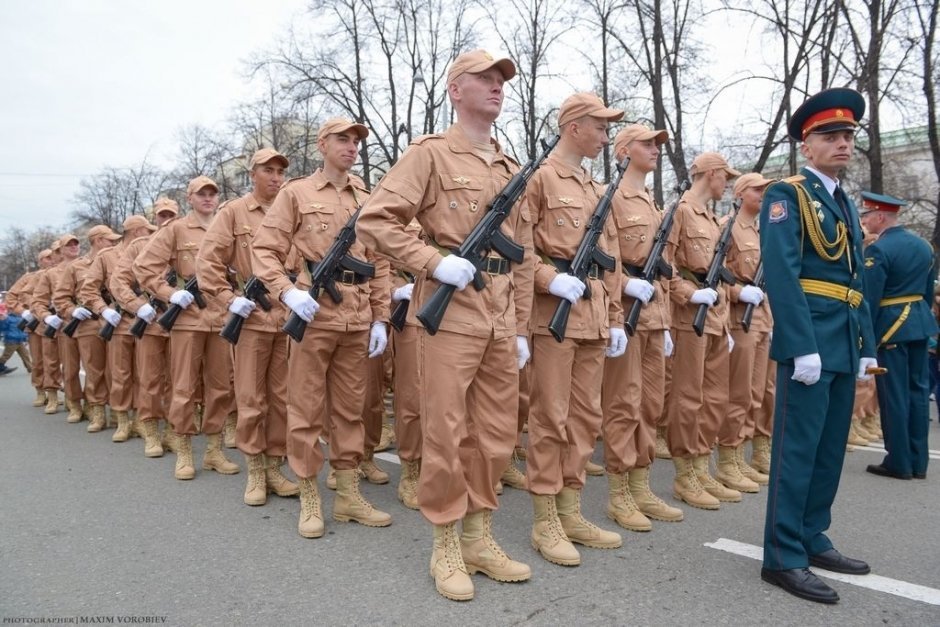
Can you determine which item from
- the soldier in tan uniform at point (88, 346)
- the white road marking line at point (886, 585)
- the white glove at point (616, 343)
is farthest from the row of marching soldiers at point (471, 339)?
the soldier in tan uniform at point (88, 346)

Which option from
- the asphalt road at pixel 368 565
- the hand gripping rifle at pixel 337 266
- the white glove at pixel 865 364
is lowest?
the asphalt road at pixel 368 565

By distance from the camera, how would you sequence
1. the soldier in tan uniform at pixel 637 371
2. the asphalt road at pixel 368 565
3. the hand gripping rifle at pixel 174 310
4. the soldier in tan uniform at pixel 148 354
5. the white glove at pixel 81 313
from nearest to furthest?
the asphalt road at pixel 368 565 < the soldier in tan uniform at pixel 637 371 < the hand gripping rifle at pixel 174 310 < the soldier in tan uniform at pixel 148 354 < the white glove at pixel 81 313

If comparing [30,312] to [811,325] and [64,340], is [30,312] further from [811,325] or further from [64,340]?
[811,325]

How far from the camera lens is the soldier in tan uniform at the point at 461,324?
10.6ft

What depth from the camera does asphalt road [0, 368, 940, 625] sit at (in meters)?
3.00

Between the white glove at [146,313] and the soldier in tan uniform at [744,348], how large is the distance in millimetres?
5213

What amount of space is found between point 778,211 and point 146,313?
18.6 ft

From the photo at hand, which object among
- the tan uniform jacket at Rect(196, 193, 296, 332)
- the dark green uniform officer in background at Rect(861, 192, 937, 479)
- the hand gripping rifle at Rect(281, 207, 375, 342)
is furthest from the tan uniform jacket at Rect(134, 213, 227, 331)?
the dark green uniform officer in background at Rect(861, 192, 937, 479)

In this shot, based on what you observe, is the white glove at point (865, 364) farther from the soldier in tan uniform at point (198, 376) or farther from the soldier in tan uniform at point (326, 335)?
the soldier in tan uniform at point (198, 376)

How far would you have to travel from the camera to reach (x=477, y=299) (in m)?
3.27

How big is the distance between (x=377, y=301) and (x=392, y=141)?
16887 millimetres

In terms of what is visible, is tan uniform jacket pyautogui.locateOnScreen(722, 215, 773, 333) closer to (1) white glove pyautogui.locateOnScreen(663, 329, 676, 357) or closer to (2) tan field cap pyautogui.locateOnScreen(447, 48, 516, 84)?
(1) white glove pyautogui.locateOnScreen(663, 329, 676, 357)

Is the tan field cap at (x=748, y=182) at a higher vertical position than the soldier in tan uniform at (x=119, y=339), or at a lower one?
higher

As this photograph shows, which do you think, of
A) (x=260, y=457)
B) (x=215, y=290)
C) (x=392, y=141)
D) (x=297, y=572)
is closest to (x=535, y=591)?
(x=297, y=572)
